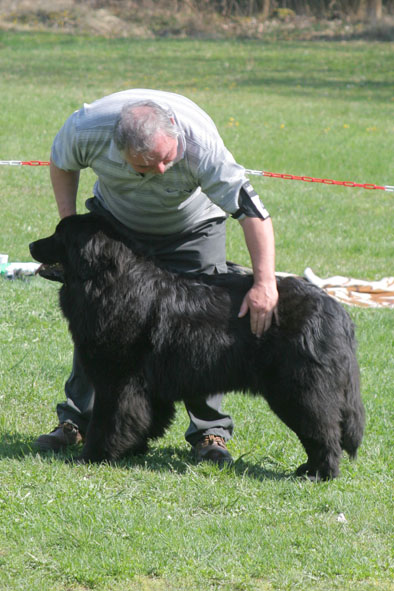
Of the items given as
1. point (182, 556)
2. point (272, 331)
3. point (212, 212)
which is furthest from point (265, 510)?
point (212, 212)

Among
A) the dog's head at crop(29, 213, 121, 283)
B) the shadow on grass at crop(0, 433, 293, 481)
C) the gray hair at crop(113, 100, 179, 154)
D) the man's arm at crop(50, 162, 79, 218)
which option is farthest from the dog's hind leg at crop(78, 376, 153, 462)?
the gray hair at crop(113, 100, 179, 154)

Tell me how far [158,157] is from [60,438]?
1852 millimetres

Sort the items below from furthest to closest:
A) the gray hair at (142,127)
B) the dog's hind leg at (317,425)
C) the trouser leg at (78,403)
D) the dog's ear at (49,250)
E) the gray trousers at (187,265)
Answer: the trouser leg at (78,403) → the gray trousers at (187,265) → the dog's ear at (49,250) → the dog's hind leg at (317,425) → the gray hair at (142,127)

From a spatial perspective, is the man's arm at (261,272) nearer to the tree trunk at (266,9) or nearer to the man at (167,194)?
the man at (167,194)

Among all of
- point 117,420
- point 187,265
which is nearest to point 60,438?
point 117,420

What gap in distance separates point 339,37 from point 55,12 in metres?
11.3

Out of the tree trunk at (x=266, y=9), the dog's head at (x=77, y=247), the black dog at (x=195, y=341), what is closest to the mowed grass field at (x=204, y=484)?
the black dog at (x=195, y=341)

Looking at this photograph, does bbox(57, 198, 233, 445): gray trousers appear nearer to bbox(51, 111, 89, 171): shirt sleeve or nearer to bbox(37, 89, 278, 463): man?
bbox(37, 89, 278, 463): man

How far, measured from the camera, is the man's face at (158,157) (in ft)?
11.4

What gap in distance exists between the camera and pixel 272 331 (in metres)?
3.84

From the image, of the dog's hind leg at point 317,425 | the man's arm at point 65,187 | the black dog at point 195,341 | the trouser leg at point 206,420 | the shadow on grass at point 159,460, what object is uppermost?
the man's arm at point 65,187

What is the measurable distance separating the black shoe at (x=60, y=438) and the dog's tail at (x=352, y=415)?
5.13 ft

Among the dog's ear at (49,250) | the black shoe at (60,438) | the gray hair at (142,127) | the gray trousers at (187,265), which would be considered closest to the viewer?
the gray hair at (142,127)

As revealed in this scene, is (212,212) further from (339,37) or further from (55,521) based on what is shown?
(339,37)
